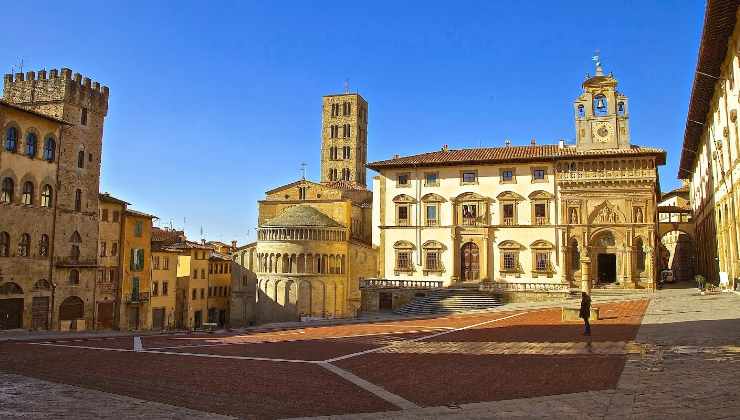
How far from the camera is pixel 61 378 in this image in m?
13.4

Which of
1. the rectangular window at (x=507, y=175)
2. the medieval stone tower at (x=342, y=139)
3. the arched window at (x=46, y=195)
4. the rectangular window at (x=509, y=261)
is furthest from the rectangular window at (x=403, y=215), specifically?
the medieval stone tower at (x=342, y=139)

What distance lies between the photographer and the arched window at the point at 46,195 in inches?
1520

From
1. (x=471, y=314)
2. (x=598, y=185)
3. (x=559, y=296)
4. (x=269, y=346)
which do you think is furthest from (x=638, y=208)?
(x=269, y=346)

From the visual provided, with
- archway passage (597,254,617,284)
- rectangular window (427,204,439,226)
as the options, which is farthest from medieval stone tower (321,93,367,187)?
archway passage (597,254,617,284)

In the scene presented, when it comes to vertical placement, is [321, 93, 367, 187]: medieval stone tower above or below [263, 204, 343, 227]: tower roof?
above

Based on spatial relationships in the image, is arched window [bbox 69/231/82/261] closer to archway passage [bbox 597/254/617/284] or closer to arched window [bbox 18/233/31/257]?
arched window [bbox 18/233/31/257]

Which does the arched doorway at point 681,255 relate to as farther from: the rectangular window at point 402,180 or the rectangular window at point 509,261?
the rectangular window at point 402,180

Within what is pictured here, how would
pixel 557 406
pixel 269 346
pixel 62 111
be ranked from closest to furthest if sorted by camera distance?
pixel 557 406
pixel 269 346
pixel 62 111

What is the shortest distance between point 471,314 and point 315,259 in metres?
24.3

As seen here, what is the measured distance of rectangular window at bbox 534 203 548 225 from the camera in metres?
46.3

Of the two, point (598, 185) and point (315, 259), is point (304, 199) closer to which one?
point (315, 259)

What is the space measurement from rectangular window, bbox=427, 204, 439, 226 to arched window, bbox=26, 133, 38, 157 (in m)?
29.6

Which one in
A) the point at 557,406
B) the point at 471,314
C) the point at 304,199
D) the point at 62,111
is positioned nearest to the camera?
the point at 557,406

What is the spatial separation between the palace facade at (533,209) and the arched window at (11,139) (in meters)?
27.0
